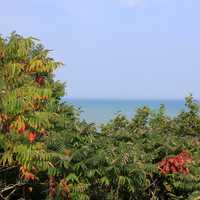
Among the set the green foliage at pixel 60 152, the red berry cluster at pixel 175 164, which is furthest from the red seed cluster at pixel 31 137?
the red berry cluster at pixel 175 164

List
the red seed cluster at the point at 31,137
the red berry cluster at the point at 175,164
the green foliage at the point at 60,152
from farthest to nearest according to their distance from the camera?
the red berry cluster at the point at 175,164 < the red seed cluster at the point at 31,137 < the green foliage at the point at 60,152

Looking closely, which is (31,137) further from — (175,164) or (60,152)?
(175,164)

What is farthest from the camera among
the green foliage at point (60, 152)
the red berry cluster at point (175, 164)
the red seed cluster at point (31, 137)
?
the red berry cluster at point (175, 164)

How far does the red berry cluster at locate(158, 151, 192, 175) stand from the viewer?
43.4 ft

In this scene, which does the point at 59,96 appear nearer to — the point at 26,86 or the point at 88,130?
the point at 88,130

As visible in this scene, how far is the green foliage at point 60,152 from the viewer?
10.0 meters

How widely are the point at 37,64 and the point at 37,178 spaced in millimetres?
1941

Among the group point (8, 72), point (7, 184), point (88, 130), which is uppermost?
point (8, 72)

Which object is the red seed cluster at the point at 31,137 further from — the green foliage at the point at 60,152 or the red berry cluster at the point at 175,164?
the red berry cluster at the point at 175,164

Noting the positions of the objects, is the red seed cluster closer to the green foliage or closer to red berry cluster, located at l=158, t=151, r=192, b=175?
the green foliage

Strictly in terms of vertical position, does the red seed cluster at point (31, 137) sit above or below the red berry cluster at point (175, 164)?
above

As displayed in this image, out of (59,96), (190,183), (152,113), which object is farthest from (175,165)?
(152,113)

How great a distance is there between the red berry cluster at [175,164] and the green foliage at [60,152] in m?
0.10

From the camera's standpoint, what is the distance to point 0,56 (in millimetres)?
10266
